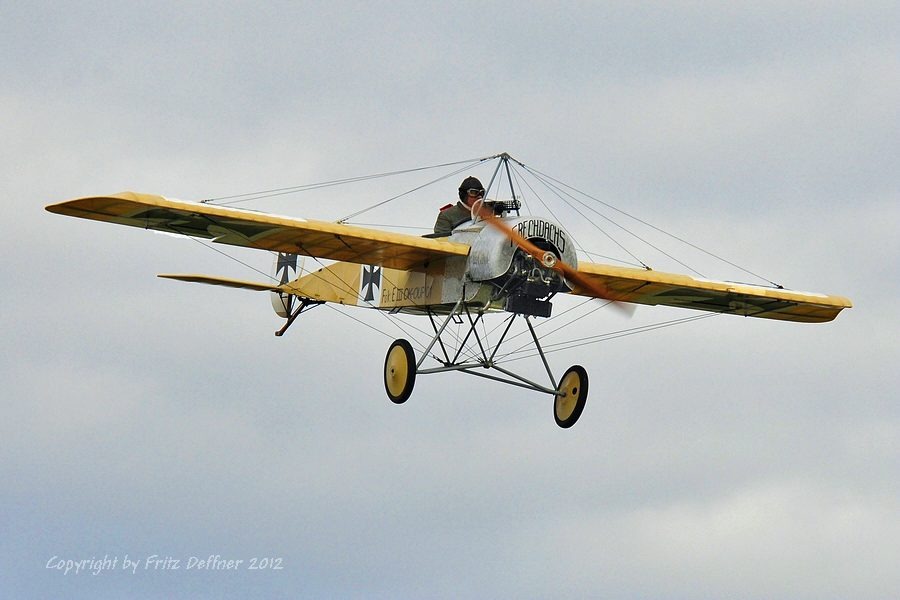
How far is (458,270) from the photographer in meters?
25.4

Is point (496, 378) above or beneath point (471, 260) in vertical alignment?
beneath

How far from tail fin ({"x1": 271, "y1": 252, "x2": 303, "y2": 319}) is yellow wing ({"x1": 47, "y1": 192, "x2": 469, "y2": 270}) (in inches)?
163

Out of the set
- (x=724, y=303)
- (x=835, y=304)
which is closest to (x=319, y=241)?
(x=724, y=303)

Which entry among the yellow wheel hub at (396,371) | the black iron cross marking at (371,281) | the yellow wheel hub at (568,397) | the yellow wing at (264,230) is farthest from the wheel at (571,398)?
the black iron cross marking at (371,281)

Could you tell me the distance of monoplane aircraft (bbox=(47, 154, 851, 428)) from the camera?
24.1 metres

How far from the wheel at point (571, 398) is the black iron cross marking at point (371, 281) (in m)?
3.67

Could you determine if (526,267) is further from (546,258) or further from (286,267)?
(286,267)

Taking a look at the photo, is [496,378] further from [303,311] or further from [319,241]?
[303,311]

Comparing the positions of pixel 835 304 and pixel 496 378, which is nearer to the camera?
pixel 496 378

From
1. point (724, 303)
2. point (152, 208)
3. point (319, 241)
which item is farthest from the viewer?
point (724, 303)

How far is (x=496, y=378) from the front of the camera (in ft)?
83.3

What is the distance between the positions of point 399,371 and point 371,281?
2.74 metres

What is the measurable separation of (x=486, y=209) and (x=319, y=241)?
2.60 m

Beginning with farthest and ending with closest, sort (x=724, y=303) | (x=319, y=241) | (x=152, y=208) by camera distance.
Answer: (x=724, y=303) < (x=319, y=241) < (x=152, y=208)
